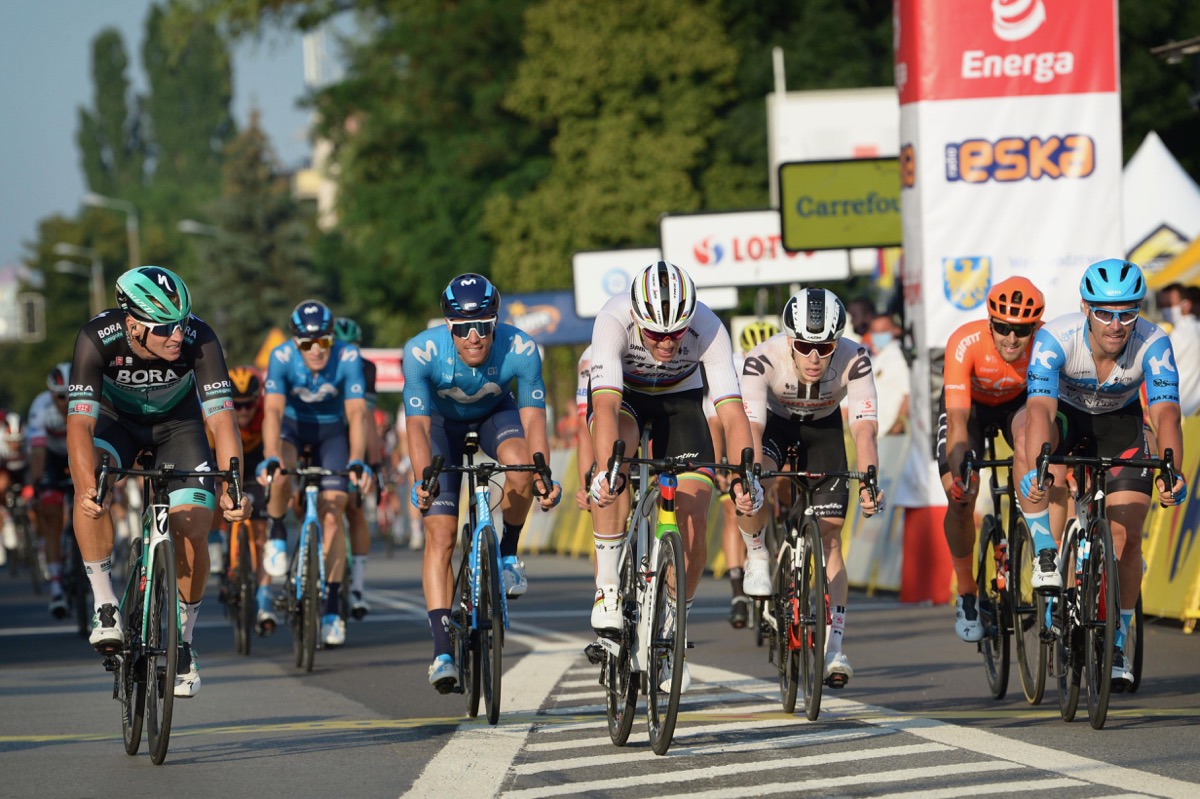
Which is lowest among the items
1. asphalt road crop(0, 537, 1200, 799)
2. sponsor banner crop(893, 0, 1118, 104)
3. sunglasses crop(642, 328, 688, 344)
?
asphalt road crop(0, 537, 1200, 799)

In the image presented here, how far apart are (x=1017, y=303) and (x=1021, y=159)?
267 inches

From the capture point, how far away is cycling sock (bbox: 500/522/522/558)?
10750 millimetres

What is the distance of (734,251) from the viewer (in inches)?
1130

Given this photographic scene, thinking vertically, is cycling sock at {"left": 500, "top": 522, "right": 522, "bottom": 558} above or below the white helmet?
below

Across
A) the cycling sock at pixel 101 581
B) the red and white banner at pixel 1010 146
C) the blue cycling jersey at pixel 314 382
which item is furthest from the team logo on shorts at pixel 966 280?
the cycling sock at pixel 101 581

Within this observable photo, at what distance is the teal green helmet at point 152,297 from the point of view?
924 centimetres

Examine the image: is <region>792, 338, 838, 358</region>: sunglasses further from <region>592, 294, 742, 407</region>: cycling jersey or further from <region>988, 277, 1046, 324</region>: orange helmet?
<region>592, 294, 742, 407</region>: cycling jersey

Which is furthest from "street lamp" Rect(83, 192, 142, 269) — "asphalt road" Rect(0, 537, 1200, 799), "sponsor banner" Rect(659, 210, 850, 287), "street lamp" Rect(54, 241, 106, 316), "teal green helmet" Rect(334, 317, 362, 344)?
"asphalt road" Rect(0, 537, 1200, 799)

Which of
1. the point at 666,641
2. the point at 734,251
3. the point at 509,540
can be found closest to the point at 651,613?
the point at 666,641

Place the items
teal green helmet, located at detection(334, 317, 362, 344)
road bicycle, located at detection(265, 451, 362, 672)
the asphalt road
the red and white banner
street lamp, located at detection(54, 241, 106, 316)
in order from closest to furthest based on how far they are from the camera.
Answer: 1. the asphalt road
2. road bicycle, located at detection(265, 451, 362, 672)
3. teal green helmet, located at detection(334, 317, 362, 344)
4. the red and white banner
5. street lamp, located at detection(54, 241, 106, 316)

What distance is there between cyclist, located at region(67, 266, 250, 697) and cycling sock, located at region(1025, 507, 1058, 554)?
12.5ft

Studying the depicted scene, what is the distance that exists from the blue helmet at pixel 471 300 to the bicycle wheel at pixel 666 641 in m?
1.81

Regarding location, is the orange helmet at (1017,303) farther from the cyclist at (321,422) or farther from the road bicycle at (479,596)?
the cyclist at (321,422)

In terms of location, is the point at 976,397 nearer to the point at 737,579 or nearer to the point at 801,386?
the point at 801,386
